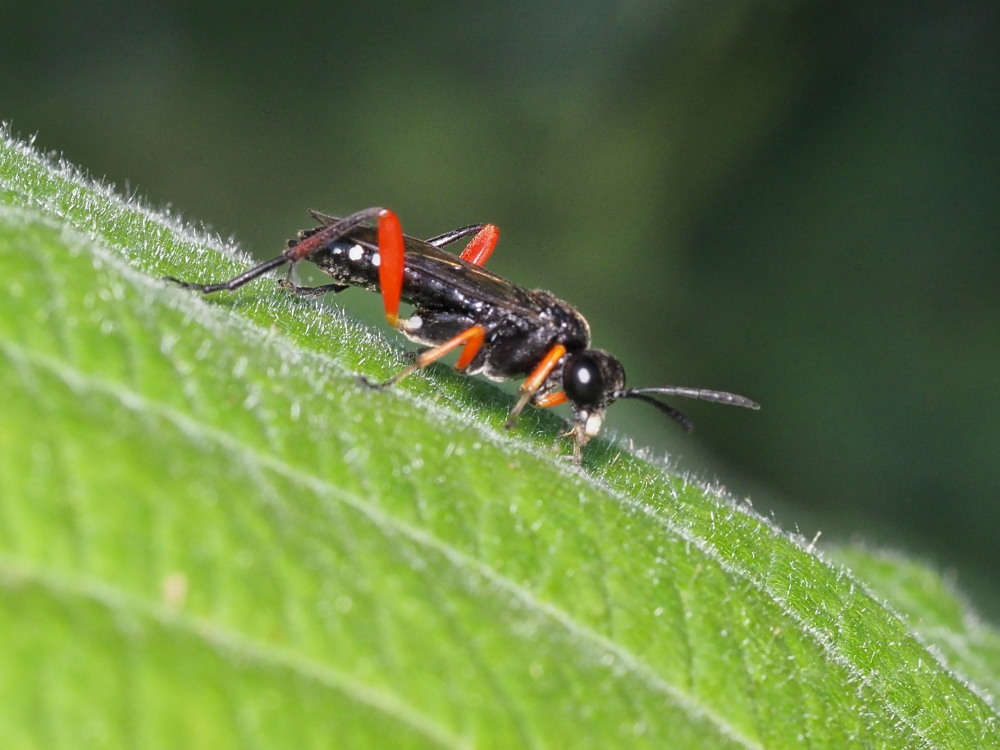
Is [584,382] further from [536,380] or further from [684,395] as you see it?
[684,395]

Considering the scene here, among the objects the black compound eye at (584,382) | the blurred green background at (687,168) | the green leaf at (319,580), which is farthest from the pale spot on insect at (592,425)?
the blurred green background at (687,168)

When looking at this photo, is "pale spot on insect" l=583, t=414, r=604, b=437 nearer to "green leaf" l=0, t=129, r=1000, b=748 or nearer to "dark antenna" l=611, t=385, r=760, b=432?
"dark antenna" l=611, t=385, r=760, b=432

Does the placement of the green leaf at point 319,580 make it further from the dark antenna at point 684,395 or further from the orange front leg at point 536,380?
the dark antenna at point 684,395

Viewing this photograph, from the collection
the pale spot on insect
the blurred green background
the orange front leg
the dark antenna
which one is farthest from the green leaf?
the blurred green background

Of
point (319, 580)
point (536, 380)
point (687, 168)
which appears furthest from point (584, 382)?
point (687, 168)

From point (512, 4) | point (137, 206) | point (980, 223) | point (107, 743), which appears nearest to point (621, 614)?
point (107, 743)

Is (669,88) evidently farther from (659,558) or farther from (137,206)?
(659,558)
